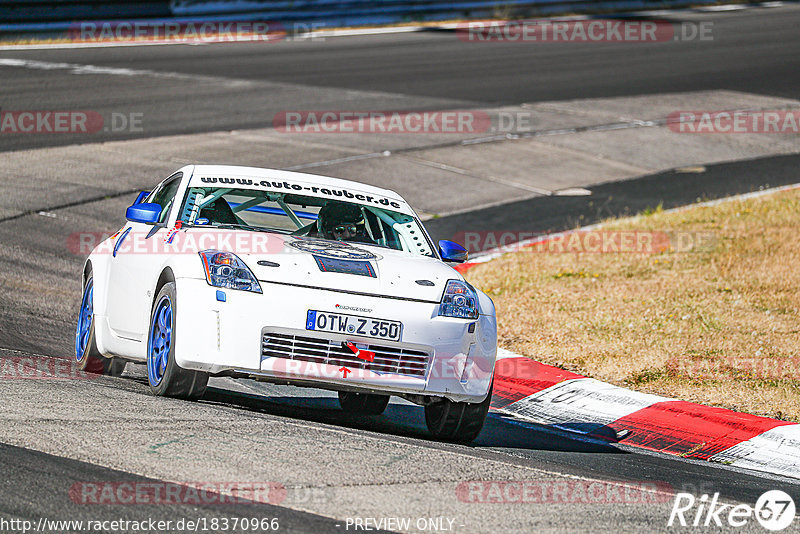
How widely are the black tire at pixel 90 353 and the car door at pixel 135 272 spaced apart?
36 centimetres

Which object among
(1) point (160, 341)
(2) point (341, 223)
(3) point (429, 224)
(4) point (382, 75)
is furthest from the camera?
(4) point (382, 75)

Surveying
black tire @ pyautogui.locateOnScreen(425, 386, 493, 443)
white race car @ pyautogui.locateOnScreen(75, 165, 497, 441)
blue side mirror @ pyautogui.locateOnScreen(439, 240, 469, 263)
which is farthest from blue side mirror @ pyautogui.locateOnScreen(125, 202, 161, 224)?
black tire @ pyautogui.locateOnScreen(425, 386, 493, 443)

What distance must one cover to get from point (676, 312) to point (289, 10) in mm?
20546

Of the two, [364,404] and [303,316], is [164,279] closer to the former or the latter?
[303,316]

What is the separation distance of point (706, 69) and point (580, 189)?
11194 millimetres

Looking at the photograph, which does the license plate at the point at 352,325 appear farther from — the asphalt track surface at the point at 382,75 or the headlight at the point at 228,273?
the asphalt track surface at the point at 382,75

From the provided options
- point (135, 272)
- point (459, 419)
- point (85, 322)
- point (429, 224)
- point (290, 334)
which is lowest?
point (429, 224)

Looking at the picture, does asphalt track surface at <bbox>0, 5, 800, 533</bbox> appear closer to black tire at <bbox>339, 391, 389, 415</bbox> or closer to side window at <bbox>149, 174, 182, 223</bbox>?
black tire at <bbox>339, 391, 389, 415</bbox>

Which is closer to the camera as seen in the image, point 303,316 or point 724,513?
point 724,513

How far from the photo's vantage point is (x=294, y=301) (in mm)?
6332

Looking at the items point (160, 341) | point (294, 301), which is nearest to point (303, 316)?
point (294, 301)

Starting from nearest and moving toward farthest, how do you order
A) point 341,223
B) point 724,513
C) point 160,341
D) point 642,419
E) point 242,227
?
point 724,513, point 160,341, point 242,227, point 341,223, point 642,419

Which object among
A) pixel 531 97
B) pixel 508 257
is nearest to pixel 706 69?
pixel 531 97

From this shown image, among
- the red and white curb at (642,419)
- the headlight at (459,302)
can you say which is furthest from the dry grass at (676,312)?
the headlight at (459,302)
